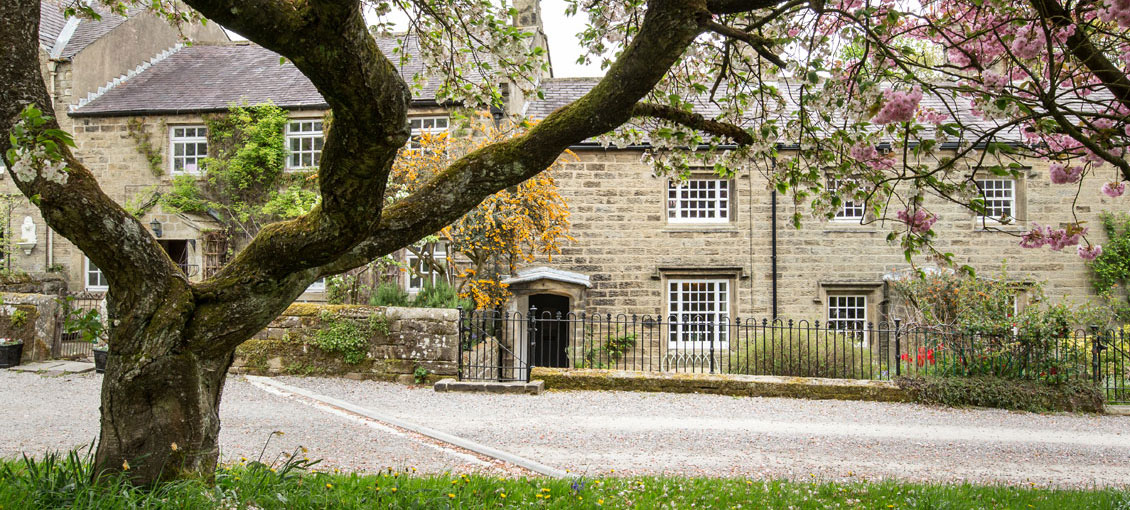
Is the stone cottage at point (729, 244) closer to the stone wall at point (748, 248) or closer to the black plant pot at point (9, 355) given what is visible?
the stone wall at point (748, 248)

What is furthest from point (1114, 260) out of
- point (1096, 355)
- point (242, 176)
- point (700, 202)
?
point (242, 176)

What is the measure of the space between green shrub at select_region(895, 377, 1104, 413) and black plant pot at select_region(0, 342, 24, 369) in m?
13.9

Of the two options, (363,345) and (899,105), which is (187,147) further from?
(899,105)

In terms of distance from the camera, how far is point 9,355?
36.0 feet

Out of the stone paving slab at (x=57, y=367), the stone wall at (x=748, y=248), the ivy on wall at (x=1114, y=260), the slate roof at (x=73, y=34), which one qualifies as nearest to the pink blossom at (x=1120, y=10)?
the stone wall at (x=748, y=248)

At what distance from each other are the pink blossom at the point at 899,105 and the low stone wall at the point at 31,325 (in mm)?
12825

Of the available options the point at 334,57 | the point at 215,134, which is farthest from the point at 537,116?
the point at 334,57

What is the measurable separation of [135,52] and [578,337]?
48.0 feet

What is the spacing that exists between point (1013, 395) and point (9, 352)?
15.3 metres

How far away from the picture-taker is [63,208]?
334 cm

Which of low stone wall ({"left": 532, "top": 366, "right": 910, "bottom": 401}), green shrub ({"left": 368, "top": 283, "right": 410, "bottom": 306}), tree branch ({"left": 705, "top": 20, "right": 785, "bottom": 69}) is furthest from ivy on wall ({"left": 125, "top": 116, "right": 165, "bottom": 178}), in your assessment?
tree branch ({"left": 705, "top": 20, "right": 785, "bottom": 69})

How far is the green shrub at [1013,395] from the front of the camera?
9625 mm

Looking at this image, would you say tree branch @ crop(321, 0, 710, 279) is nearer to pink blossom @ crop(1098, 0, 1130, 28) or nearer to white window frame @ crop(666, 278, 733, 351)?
pink blossom @ crop(1098, 0, 1130, 28)

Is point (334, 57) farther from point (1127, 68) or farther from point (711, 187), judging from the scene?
point (711, 187)
